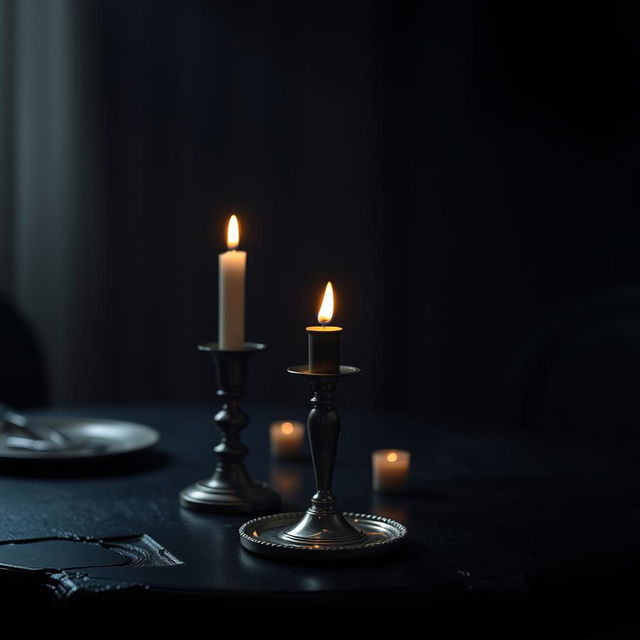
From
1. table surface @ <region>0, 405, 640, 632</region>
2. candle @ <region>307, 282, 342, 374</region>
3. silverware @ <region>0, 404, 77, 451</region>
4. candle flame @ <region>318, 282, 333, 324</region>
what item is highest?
candle flame @ <region>318, 282, 333, 324</region>

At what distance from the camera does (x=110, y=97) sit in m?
2.53

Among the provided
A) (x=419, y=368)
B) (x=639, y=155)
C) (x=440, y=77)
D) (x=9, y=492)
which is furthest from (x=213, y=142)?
(x=9, y=492)

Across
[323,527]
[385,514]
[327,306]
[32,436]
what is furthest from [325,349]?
[32,436]

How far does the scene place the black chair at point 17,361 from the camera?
2.03 meters

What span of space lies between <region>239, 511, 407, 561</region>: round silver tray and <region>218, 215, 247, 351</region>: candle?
187 millimetres

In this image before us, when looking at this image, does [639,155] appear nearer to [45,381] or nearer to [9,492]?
[45,381]

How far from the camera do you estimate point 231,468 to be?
3.62ft

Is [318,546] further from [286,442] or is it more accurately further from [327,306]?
[286,442]

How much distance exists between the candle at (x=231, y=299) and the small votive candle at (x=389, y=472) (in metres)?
0.22

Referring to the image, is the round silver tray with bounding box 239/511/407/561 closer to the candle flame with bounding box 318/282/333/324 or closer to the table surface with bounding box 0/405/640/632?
the table surface with bounding box 0/405/640/632

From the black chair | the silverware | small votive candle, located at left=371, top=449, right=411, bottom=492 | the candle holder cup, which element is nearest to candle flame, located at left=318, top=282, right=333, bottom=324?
the candle holder cup

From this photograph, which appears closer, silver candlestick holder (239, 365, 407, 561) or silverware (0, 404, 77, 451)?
silver candlestick holder (239, 365, 407, 561)

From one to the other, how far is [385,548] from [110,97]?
1.88m

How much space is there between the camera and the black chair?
2.03 metres
